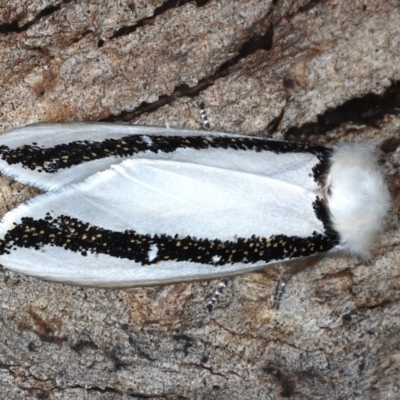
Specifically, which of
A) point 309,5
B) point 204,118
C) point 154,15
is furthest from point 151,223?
point 309,5

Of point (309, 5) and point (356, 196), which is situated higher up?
point (309, 5)

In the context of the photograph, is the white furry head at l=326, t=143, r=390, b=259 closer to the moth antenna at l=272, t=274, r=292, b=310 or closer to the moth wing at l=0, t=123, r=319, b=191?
the moth wing at l=0, t=123, r=319, b=191

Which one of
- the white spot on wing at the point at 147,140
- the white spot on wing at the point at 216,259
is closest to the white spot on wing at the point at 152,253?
the white spot on wing at the point at 216,259

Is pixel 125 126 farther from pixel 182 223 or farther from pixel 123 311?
pixel 123 311

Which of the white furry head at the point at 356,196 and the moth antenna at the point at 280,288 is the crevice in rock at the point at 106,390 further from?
the white furry head at the point at 356,196

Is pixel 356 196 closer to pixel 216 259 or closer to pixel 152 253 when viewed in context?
pixel 216 259

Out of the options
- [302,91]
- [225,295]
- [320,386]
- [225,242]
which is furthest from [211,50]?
[320,386]
